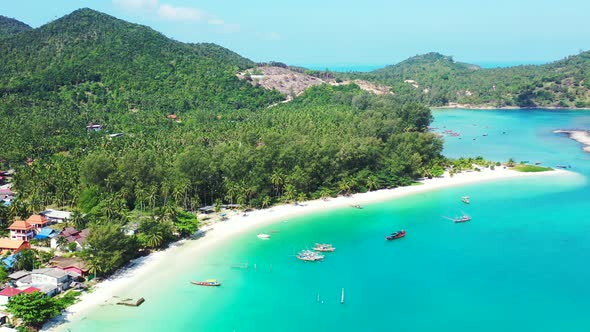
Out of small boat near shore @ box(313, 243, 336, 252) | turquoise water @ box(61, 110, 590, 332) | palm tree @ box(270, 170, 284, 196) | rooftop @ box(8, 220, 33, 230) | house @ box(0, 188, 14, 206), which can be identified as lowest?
turquoise water @ box(61, 110, 590, 332)


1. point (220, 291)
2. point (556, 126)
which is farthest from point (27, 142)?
point (556, 126)

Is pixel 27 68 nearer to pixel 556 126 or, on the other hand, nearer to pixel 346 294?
pixel 346 294

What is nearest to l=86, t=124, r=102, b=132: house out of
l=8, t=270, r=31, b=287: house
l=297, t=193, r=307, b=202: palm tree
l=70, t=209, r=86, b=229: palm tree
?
l=70, t=209, r=86, b=229: palm tree

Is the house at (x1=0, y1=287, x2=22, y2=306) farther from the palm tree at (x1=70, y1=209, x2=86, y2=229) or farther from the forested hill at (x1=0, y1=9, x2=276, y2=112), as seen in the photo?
the forested hill at (x1=0, y1=9, x2=276, y2=112)

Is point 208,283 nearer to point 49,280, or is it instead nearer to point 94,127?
point 49,280

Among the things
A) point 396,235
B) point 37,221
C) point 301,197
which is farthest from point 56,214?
point 396,235

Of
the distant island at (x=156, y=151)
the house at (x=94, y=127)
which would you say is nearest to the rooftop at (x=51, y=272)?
the distant island at (x=156, y=151)
